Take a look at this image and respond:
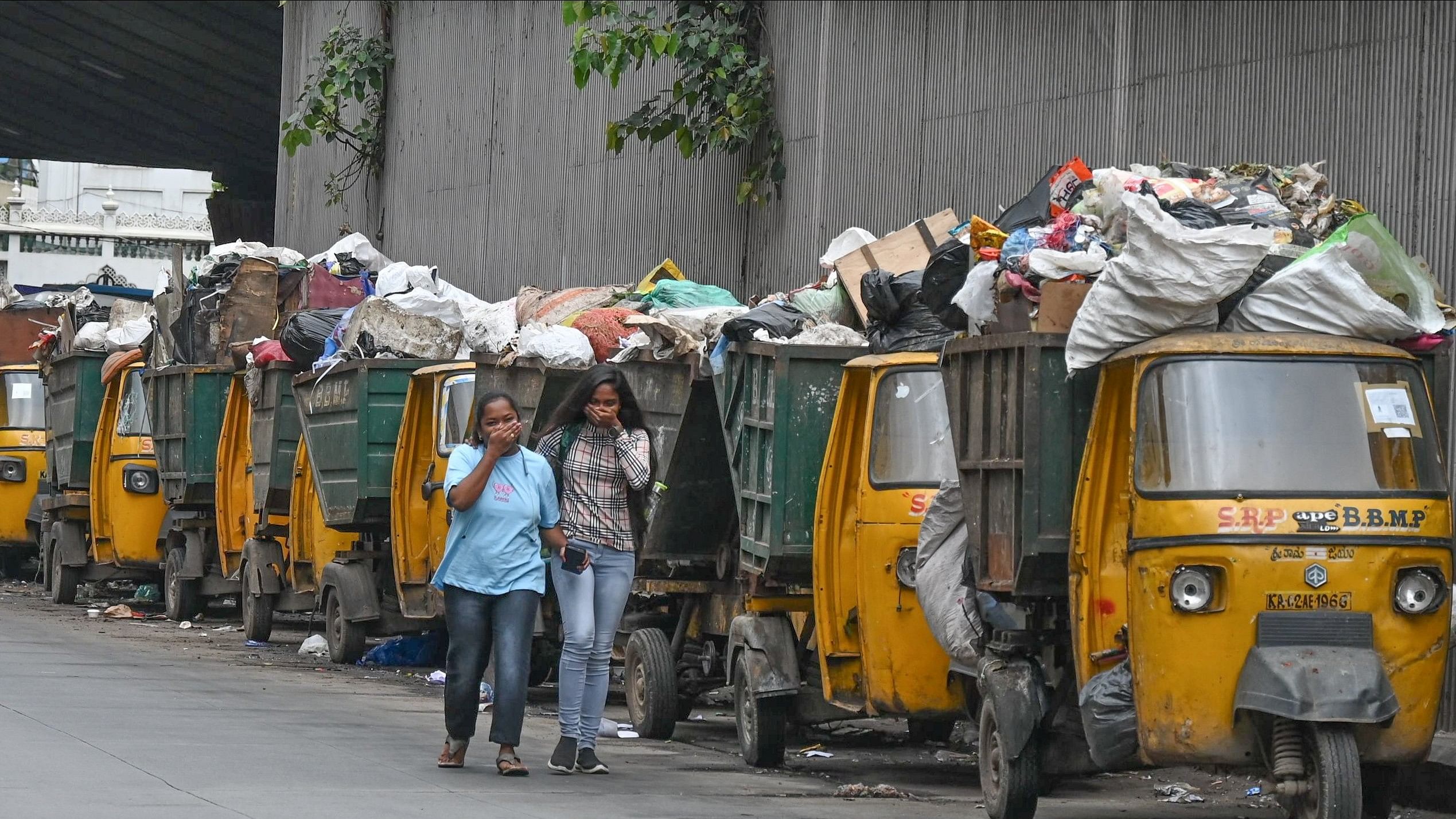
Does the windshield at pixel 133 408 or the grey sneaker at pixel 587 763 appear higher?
the windshield at pixel 133 408

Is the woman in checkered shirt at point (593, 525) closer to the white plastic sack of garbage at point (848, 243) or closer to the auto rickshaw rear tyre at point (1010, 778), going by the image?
the auto rickshaw rear tyre at point (1010, 778)

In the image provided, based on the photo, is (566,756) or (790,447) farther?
(790,447)

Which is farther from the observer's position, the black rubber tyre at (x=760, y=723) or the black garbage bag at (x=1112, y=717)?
the black rubber tyre at (x=760, y=723)

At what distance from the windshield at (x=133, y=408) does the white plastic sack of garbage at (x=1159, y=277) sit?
1476 centimetres

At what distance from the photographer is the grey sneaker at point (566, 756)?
30.4ft

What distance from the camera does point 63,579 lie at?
67.8ft

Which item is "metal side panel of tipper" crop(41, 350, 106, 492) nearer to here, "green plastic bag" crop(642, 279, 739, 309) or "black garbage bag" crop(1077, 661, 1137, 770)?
"green plastic bag" crop(642, 279, 739, 309)

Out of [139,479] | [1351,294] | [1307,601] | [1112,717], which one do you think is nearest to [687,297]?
[1351,294]

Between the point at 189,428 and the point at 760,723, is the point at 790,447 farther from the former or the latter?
the point at 189,428

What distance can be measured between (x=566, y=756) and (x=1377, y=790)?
3660 mm

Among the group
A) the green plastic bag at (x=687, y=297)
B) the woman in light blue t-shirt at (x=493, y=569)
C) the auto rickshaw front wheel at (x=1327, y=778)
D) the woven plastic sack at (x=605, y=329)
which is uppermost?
the green plastic bag at (x=687, y=297)

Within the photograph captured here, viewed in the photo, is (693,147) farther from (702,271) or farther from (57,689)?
(57,689)

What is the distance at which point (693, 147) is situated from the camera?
17438mm

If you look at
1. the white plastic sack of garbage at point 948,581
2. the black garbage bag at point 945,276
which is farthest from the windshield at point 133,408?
the white plastic sack of garbage at point 948,581
